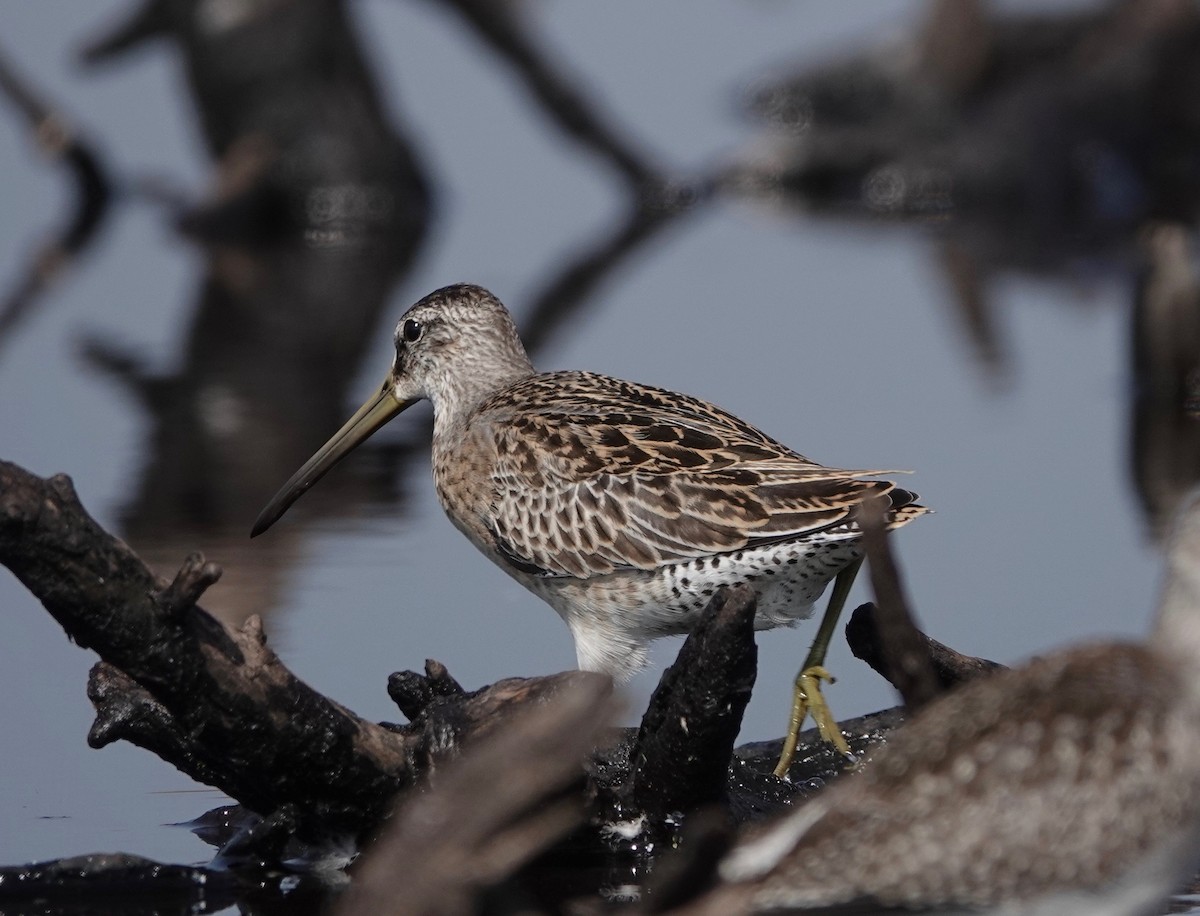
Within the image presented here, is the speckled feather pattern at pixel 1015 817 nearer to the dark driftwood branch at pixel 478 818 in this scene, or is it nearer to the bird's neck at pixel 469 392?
the dark driftwood branch at pixel 478 818

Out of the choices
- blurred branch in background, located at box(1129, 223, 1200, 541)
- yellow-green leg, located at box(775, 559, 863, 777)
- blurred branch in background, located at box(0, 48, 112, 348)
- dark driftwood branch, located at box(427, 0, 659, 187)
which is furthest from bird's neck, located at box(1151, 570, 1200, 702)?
dark driftwood branch, located at box(427, 0, 659, 187)

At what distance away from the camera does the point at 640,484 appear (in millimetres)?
6355

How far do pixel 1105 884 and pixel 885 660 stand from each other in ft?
5.40

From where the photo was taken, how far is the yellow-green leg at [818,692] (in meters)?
6.13

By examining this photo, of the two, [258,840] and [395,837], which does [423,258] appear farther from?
[395,837]

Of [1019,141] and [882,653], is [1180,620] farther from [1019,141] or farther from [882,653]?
[1019,141]

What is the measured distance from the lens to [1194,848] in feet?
13.4

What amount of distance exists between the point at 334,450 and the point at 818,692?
7.40 ft

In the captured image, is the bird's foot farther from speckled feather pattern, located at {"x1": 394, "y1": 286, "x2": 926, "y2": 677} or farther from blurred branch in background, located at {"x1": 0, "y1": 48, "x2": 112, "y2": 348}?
blurred branch in background, located at {"x1": 0, "y1": 48, "x2": 112, "y2": 348}

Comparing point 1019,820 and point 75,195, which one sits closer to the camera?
point 1019,820

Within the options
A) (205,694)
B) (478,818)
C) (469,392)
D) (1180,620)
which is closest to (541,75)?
(469,392)

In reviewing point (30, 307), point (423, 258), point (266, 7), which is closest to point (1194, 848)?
point (30, 307)

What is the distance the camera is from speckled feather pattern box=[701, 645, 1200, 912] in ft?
13.1

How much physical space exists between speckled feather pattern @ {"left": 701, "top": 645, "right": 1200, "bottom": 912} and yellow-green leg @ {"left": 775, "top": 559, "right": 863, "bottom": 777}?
202cm
